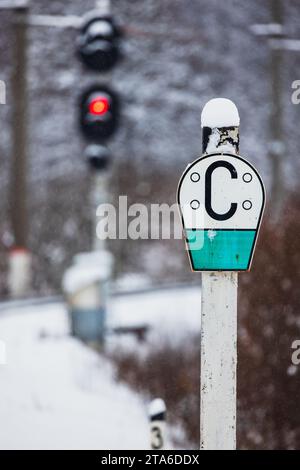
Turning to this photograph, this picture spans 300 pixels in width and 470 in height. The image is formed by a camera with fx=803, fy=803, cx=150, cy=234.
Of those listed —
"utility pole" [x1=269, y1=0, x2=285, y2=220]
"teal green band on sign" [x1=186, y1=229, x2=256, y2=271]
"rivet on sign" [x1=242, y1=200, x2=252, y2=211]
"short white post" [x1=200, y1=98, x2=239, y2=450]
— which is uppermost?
"utility pole" [x1=269, y1=0, x2=285, y2=220]

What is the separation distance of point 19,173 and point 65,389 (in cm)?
790

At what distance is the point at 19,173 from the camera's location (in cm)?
1554

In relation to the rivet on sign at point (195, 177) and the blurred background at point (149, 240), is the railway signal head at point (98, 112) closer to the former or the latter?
the blurred background at point (149, 240)

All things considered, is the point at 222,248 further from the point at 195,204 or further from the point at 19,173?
the point at 19,173

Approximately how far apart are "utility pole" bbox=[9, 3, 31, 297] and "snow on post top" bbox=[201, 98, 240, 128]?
35.8 feet

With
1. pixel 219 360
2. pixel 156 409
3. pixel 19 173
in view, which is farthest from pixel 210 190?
pixel 19 173

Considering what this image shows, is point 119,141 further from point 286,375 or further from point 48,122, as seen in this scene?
point 286,375

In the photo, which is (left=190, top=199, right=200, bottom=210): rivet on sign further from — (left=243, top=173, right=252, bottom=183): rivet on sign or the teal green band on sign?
(left=243, top=173, right=252, bottom=183): rivet on sign

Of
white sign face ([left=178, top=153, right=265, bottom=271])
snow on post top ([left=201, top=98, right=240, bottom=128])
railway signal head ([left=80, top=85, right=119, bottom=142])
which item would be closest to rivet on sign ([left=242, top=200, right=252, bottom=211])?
white sign face ([left=178, top=153, right=265, bottom=271])

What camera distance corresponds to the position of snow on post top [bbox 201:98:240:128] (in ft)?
10.6

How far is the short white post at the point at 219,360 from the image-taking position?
3105mm
